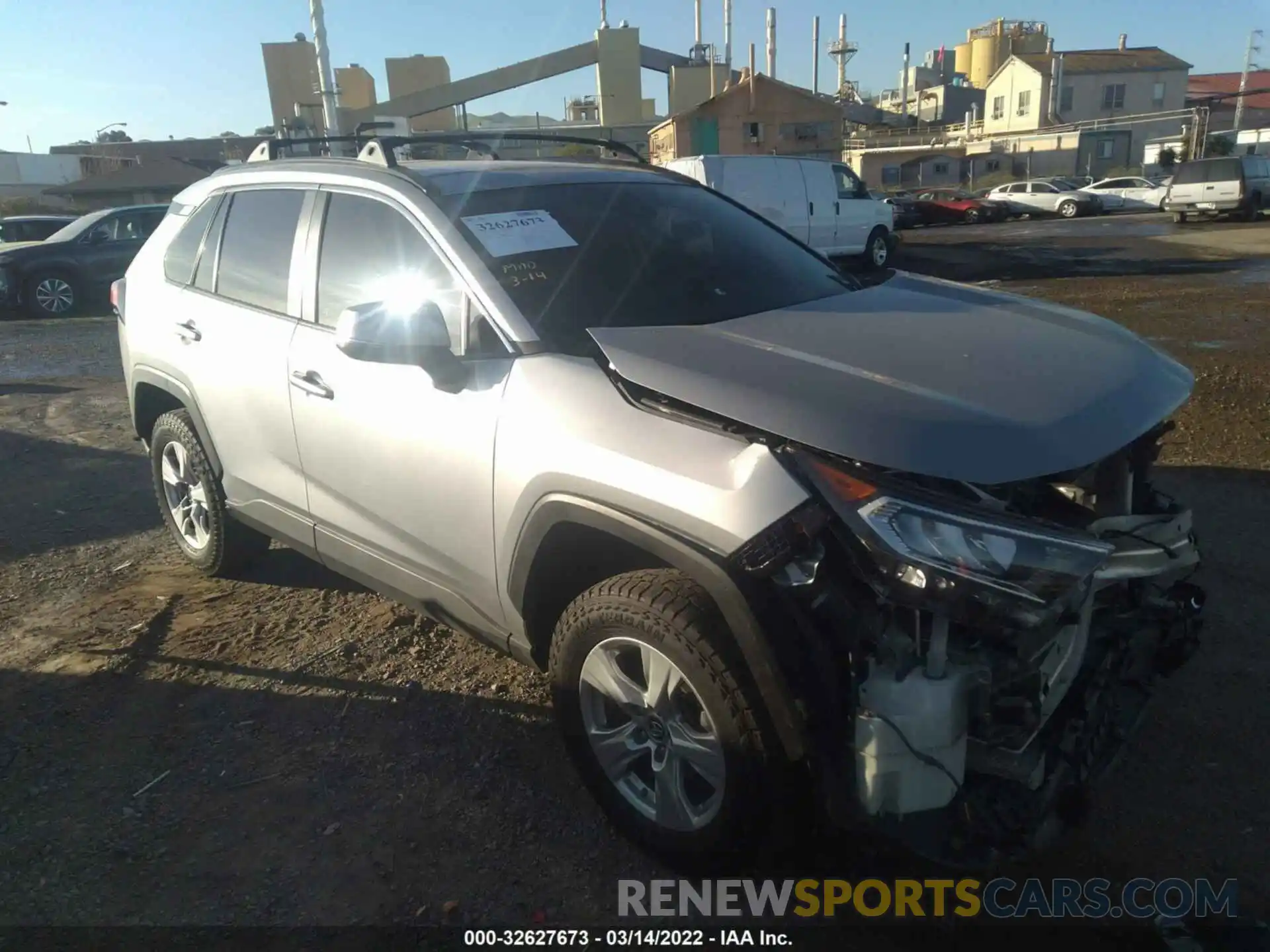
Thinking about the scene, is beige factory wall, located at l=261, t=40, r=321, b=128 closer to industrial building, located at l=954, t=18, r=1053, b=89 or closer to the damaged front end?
the damaged front end

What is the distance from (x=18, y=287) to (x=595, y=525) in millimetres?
15698

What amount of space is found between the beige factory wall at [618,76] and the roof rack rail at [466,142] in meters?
47.9

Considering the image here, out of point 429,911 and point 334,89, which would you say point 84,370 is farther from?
point 334,89

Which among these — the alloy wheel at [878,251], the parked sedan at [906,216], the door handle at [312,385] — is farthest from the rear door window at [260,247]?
the parked sedan at [906,216]

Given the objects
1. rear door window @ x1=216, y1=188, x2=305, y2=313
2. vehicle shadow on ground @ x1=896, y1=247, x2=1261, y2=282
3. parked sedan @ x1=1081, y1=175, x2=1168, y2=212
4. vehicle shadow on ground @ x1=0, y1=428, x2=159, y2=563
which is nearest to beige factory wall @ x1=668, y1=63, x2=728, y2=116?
parked sedan @ x1=1081, y1=175, x2=1168, y2=212

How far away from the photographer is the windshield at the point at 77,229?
14.7 m

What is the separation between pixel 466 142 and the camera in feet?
→ 13.9

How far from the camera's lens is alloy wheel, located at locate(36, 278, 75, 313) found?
1458cm

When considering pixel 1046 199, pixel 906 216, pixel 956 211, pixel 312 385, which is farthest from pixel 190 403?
pixel 1046 199

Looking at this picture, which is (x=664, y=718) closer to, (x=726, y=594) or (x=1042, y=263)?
(x=726, y=594)

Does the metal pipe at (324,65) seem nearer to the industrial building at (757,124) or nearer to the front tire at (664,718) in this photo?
the front tire at (664,718)

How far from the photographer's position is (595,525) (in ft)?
7.94

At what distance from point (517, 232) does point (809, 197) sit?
15.2m

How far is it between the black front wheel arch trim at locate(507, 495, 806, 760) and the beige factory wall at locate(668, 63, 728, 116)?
6148cm
